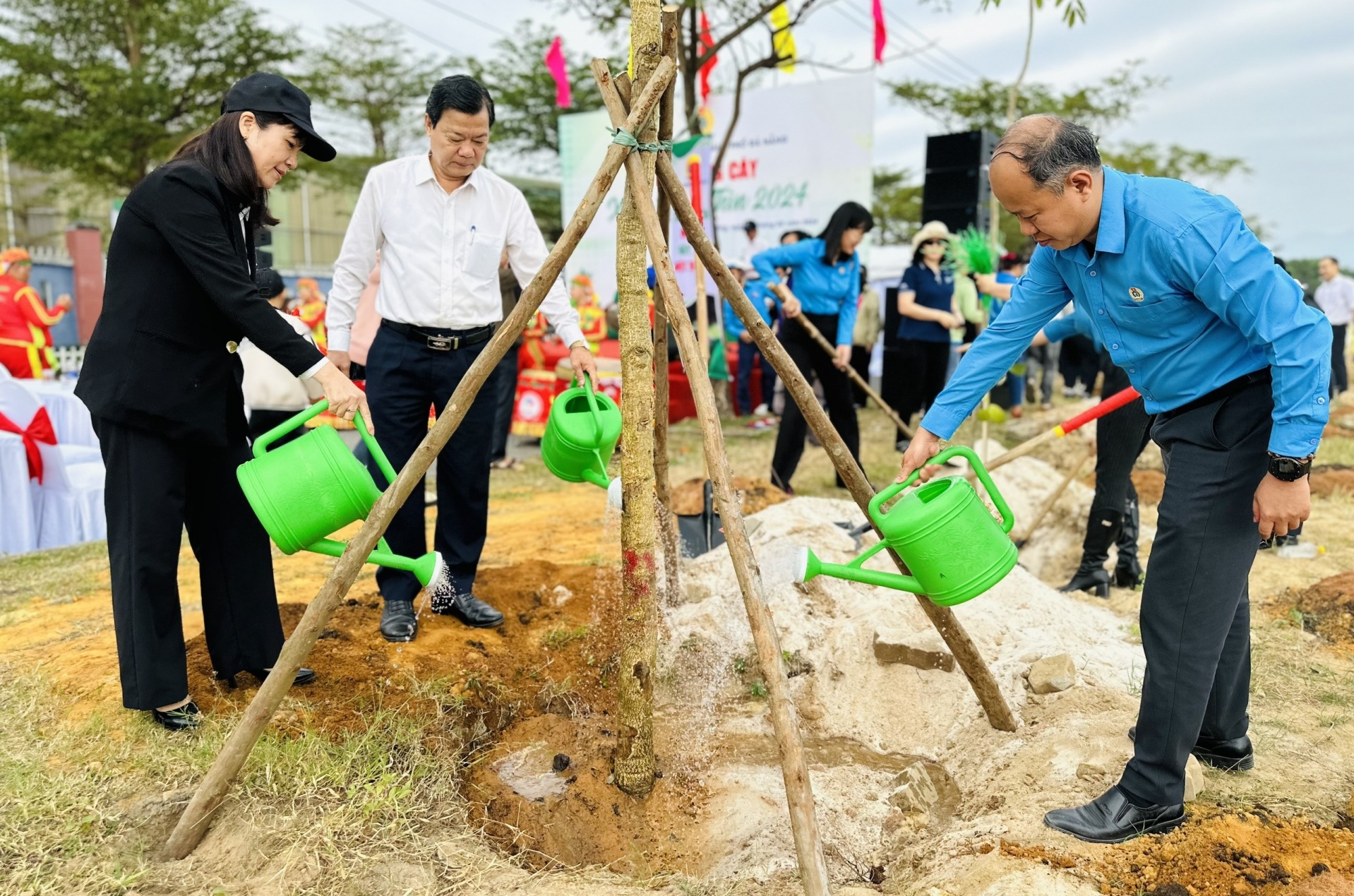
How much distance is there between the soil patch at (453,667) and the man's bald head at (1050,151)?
217 cm

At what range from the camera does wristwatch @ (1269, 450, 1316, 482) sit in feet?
6.30

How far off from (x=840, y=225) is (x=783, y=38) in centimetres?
597

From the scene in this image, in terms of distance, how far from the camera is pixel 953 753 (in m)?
3.02

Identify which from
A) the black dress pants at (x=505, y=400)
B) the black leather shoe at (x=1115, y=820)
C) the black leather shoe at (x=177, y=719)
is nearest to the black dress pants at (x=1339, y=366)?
the black dress pants at (x=505, y=400)

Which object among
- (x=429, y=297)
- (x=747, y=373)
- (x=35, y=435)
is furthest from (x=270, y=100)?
(x=747, y=373)

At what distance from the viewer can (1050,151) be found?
2045 mm

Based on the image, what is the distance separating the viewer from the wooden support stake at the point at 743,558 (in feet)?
6.69

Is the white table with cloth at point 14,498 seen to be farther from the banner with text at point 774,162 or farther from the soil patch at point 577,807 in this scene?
the banner with text at point 774,162

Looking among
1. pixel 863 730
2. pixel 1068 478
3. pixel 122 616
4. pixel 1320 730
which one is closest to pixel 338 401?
pixel 122 616

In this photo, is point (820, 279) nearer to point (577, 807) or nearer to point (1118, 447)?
point (1118, 447)

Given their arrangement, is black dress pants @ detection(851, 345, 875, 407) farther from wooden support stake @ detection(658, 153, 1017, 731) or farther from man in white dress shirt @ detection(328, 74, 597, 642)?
wooden support stake @ detection(658, 153, 1017, 731)

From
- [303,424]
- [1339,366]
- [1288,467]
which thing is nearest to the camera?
[1288,467]

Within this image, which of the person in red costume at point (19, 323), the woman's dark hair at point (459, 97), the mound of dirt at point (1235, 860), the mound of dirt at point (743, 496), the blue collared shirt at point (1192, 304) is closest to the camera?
the blue collared shirt at point (1192, 304)

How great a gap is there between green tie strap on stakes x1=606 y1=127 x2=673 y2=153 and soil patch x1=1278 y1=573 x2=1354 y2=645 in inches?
136
